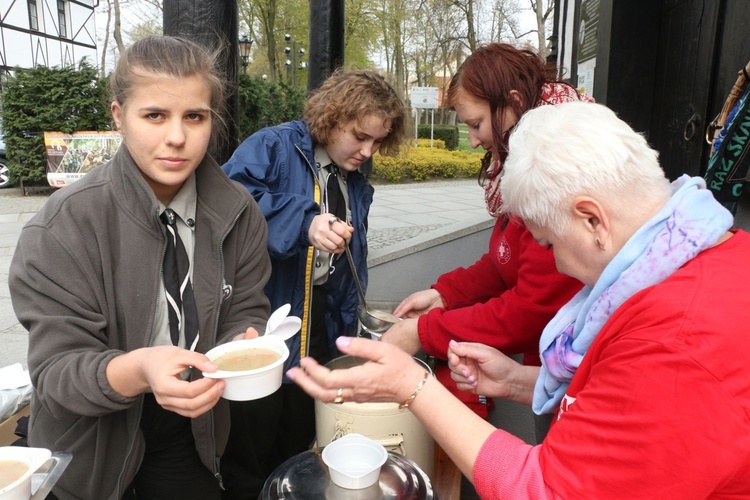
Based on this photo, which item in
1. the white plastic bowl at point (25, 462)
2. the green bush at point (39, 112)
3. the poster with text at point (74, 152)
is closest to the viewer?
the white plastic bowl at point (25, 462)

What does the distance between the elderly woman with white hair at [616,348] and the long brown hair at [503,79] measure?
731 mm

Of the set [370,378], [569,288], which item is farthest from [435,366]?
[370,378]

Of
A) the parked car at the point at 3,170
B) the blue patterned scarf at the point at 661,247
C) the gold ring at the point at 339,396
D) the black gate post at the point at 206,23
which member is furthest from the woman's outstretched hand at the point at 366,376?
the parked car at the point at 3,170

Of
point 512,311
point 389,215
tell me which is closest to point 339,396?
point 512,311

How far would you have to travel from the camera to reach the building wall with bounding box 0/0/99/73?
18795 millimetres

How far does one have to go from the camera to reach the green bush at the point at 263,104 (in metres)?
12.1

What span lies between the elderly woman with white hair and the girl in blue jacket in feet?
3.52

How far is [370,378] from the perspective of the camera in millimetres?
1292

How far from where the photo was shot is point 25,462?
46.1 inches

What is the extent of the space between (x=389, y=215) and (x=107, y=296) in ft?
27.3

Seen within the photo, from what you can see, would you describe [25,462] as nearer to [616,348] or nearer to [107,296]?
[107,296]

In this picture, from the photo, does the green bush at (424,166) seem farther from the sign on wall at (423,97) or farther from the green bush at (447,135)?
the green bush at (447,135)

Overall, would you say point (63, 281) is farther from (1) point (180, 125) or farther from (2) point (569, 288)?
(2) point (569, 288)

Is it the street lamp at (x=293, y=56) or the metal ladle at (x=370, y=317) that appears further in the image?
the street lamp at (x=293, y=56)
